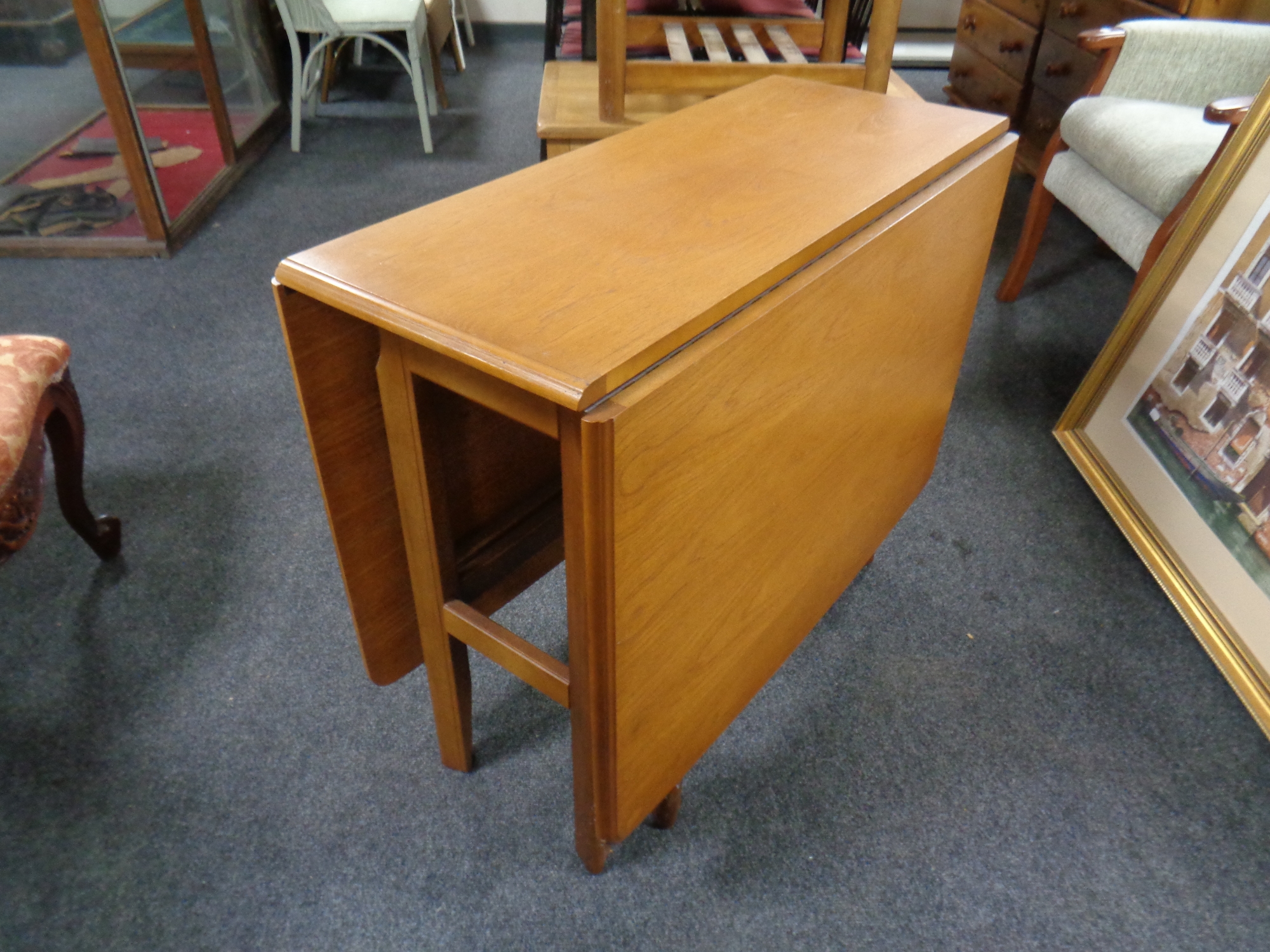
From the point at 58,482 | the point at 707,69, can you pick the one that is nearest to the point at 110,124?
the point at 58,482

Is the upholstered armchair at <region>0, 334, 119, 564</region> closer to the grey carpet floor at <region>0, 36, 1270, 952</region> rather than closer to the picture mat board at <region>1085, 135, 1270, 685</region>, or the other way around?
the grey carpet floor at <region>0, 36, 1270, 952</region>

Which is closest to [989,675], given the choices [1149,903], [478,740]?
[1149,903]

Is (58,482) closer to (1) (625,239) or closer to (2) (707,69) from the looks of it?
(1) (625,239)

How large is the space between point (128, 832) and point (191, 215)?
2026 millimetres

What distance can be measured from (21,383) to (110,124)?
1443mm

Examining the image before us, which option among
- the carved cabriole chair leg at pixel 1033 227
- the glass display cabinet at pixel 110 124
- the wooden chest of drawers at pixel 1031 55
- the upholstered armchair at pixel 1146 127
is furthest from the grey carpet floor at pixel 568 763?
the wooden chest of drawers at pixel 1031 55

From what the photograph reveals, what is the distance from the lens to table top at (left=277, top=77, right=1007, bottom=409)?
0.67 metres

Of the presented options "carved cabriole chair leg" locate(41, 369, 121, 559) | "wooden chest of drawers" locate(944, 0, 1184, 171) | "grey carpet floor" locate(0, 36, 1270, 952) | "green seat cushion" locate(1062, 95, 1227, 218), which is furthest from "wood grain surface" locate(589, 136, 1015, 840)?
"wooden chest of drawers" locate(944, 0, 1184, 171)

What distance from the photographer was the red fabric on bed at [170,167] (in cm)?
245

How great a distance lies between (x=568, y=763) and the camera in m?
1.21

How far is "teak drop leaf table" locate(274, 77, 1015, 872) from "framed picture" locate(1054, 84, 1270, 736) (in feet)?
1.76

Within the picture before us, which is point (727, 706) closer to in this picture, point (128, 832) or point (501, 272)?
point (501, 272)

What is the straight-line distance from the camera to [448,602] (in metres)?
0.99

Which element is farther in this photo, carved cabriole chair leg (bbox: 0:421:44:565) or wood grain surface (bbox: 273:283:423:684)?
carved cabriole chair leg (bbox: 0:421:44:565)
